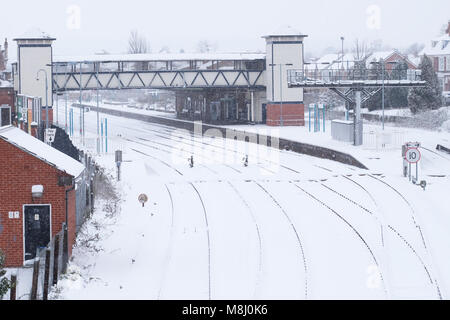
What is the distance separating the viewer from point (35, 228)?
19734 millimetres

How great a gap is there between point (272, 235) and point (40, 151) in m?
7.02

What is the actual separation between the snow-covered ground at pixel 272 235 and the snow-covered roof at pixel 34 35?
2717 centimetres

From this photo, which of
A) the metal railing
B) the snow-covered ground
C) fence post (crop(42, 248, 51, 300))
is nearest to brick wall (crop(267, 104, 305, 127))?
the metal railing

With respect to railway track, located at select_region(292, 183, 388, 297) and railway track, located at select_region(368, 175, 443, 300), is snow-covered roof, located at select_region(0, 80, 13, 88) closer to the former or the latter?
railway track, located at select_region(292, 183, 388, 297)

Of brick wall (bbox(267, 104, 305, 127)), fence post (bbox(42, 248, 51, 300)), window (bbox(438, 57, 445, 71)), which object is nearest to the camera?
fence post (bbox(42, 248, 51, 300))

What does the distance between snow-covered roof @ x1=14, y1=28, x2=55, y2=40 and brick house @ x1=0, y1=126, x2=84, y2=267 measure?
1830 inches

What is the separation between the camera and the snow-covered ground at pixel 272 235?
17.7m

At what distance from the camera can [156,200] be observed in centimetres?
3020

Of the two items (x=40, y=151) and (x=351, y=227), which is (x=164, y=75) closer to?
(x=351, y=227)

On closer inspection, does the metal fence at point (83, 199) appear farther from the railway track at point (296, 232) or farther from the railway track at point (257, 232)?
the railway track at point (296, 232)

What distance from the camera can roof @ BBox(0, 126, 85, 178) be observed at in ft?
64.2
